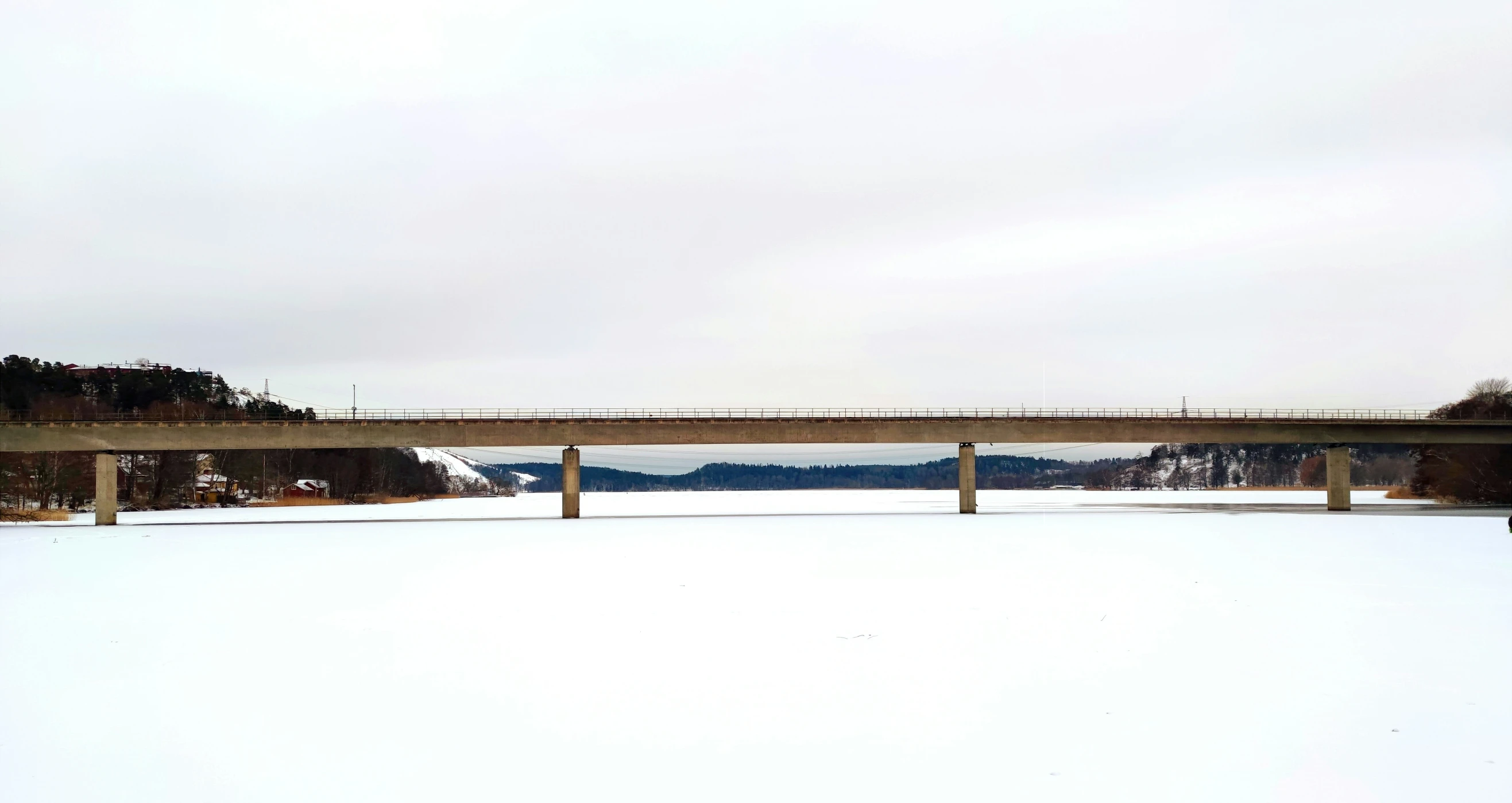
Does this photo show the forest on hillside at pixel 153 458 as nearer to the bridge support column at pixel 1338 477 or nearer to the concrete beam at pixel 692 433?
the concrete beam at pixel 692 433

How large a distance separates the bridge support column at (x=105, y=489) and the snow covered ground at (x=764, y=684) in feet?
149

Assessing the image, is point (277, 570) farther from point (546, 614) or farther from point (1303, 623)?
point (1303, 623)

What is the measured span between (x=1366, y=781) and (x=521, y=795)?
729cm

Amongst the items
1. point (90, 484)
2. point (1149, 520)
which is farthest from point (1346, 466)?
point (90, 484)

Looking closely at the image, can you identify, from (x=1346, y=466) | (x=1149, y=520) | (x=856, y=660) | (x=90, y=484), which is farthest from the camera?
(x=90, y=484)

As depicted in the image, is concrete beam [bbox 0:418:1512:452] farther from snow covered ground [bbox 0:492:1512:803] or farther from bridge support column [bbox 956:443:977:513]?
snow covered ground [bbox 0:492:1512:803]

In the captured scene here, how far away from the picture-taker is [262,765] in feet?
31.4

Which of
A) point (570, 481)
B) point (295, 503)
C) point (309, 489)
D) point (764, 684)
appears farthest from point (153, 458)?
point (764, 684)

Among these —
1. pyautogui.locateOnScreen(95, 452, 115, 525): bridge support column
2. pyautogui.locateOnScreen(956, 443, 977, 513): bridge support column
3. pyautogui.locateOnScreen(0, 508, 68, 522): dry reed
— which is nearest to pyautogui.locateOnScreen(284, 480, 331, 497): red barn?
pyautogui.locateOnScreen(0, 508, 68, 522): dry reed

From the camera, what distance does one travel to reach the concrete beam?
72438 millimetres

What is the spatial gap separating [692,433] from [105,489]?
41458 mm

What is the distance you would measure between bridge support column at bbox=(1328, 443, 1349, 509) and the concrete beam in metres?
Answer: 3.63

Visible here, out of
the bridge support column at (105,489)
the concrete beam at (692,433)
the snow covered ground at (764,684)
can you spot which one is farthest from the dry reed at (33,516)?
the snow covered ground at (764,684)

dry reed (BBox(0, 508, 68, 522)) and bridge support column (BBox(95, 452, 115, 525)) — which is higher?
bridge support column (BBox(95, 452, 115, 525))
